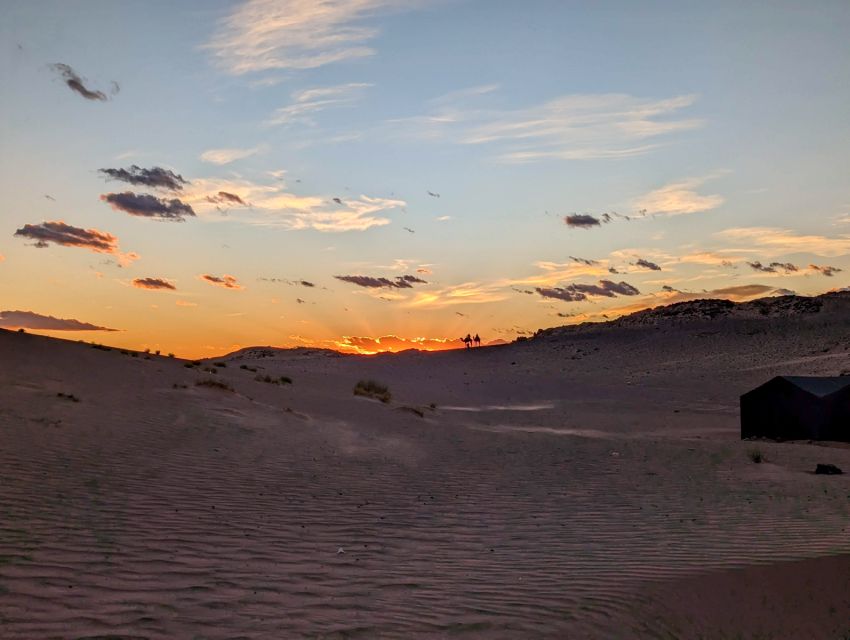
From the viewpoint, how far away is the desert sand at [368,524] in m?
6.80

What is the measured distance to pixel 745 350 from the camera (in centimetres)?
7881

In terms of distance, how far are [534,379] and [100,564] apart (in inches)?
2682

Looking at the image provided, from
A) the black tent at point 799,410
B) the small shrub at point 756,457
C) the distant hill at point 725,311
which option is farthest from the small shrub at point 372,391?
the distant hill at point 725,311

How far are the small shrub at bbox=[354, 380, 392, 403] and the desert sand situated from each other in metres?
8.82

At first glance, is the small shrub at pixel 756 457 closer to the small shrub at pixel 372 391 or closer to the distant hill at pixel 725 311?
the small shrub at pixel 372 391

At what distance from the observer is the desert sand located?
22.3ft

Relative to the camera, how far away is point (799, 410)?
2866cm

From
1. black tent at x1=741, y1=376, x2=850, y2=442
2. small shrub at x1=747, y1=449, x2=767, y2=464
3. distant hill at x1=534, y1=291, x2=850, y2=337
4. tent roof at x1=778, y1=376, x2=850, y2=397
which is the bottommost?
small shrub at x1=747, y1=449, x2=767, y2=464

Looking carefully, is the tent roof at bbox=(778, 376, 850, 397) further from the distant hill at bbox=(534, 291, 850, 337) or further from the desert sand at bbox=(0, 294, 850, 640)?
the distant hill at bbox=(534, 291, 850, 337)

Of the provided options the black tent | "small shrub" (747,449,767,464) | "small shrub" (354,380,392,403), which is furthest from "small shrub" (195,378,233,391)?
the black tent

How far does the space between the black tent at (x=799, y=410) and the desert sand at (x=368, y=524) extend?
5.11 feet

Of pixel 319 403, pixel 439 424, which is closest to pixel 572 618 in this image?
pixel 439 424

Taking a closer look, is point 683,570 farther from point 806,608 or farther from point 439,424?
point 439,424

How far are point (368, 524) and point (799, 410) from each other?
2326 cm
